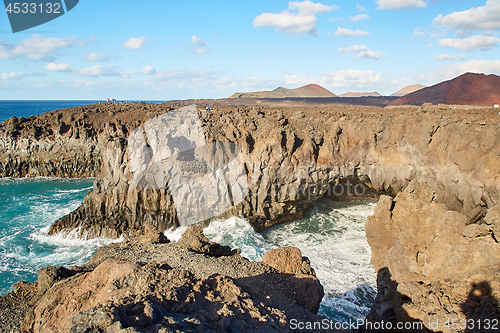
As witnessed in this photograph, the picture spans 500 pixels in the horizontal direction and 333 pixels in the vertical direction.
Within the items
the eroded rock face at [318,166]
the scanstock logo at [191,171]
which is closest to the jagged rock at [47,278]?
the eroded rock face at [318,166]

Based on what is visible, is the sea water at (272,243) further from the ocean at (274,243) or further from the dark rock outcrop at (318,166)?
the dark rock outcrop at (318,166)

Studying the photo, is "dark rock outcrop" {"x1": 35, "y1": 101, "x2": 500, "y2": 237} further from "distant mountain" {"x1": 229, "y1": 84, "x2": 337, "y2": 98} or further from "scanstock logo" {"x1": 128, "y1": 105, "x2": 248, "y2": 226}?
"distant mountain" {"x1": 229, "y1": 84, "x2": 337, "y2": 98}

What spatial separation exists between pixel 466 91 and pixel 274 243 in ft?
158

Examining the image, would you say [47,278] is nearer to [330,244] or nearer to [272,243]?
[272,243]

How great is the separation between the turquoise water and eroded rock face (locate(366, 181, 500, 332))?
11.5m

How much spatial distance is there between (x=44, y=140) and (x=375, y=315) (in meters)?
32.4

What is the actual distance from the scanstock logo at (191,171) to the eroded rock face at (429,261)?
31.5 ft

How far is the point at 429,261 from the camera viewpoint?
5.96m

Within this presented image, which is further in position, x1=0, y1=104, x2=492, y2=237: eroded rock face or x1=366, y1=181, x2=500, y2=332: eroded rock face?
x1=0, y1=104, x2=492, y2=237: eroded rock face

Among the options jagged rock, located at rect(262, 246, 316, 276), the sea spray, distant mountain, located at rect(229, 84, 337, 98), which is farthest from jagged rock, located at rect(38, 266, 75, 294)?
distant mountain, located at rect(229, 84, 337, 98)

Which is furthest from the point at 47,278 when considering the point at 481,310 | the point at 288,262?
the point at 481,310

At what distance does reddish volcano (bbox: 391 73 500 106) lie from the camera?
1710 inches

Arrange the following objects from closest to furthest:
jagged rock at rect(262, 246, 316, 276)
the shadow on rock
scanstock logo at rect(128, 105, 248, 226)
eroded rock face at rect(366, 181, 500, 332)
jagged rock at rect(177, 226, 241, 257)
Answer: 1. the shadow on rock
2. eroded rock face at rect(366, 181, 500, 332)
3. jagged rock at rect(262, 246, 316, 276)
4. jagged rock at rect(177, 226, 241, 257)
5. scanstock logo at rect(128, 105, 248, 226)

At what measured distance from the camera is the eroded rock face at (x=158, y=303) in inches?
126
